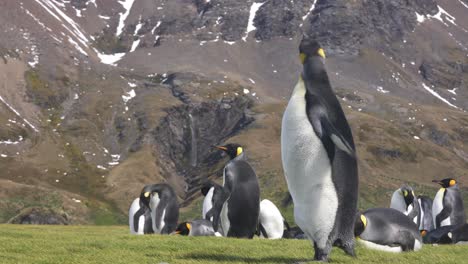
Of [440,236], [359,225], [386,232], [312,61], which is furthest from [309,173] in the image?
[440,236]

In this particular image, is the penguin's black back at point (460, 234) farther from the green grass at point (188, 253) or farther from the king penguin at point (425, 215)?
the king penguin at point (425, 215)

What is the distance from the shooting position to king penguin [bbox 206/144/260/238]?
16.3m

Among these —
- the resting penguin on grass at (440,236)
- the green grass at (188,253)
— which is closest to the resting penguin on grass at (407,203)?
the resting penguin on grass at (440,236)

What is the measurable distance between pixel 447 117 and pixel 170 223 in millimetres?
189696

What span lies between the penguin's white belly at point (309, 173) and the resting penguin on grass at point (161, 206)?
1248cm

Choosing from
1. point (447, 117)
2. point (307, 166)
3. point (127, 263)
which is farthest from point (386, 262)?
point (447, 117)

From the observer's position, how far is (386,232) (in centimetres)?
1323

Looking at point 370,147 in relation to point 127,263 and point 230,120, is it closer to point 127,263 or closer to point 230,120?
point 230,120

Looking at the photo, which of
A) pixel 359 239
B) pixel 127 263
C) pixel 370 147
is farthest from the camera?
pixel 370 147

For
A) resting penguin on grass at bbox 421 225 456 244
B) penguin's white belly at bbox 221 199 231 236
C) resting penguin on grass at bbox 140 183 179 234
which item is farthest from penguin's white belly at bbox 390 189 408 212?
penguin's white belly at bbox 221 199 231 236

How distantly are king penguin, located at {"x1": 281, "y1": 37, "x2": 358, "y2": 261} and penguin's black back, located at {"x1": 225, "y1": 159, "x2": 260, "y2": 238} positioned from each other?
5857 millimetres

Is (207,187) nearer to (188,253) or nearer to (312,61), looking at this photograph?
(188,253)

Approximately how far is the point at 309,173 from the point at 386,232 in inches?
153

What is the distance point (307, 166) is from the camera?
33.6ft
